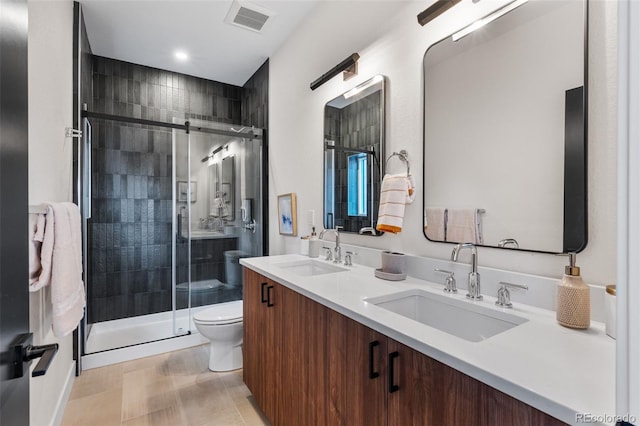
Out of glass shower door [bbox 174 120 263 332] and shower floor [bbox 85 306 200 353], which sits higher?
glass shower door [bbox 174 120 263 332]

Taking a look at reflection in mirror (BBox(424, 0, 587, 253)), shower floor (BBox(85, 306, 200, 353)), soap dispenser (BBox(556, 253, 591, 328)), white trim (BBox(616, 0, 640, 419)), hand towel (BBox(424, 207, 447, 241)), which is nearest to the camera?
white trim (BBox(616, 0, 640, 419))

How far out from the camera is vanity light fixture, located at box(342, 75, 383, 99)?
1.74m

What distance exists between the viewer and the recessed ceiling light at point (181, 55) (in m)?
2.98

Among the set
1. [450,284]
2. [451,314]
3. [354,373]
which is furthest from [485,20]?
[354,373]

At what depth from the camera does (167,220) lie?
3314mm

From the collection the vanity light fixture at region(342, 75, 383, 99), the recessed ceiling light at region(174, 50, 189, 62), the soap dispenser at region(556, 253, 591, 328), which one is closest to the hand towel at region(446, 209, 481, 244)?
the soap dispenser at region(556, 253, 591, 328)

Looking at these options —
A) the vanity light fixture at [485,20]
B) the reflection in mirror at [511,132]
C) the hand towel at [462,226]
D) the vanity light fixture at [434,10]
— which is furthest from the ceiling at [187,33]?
the hand towel at [462,226]

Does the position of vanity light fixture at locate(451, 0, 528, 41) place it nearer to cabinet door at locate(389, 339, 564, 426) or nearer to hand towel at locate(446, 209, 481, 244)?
hand towel at locate(446, 209, 481, 244)

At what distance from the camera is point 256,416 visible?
183 centimetres

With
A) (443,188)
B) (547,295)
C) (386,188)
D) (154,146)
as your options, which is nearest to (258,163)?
(154,146)

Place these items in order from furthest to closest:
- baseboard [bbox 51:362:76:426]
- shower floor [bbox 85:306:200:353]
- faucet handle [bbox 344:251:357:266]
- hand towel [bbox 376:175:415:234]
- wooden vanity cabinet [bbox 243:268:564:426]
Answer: shower floor [bbox 85:306:200:353] → faucet handle [bbox 344:251:357:266] → baseboard [bbox 51:362:76:426] → hand towel [bbox 376:175:415:234] → wooden vanity cabinet [bbox 243:268:564:426]

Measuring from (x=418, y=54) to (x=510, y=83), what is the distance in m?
0.51

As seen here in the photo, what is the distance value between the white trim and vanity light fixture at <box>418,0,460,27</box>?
107 cm

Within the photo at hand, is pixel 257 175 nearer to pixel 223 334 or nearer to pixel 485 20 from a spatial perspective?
pixel 223 334
